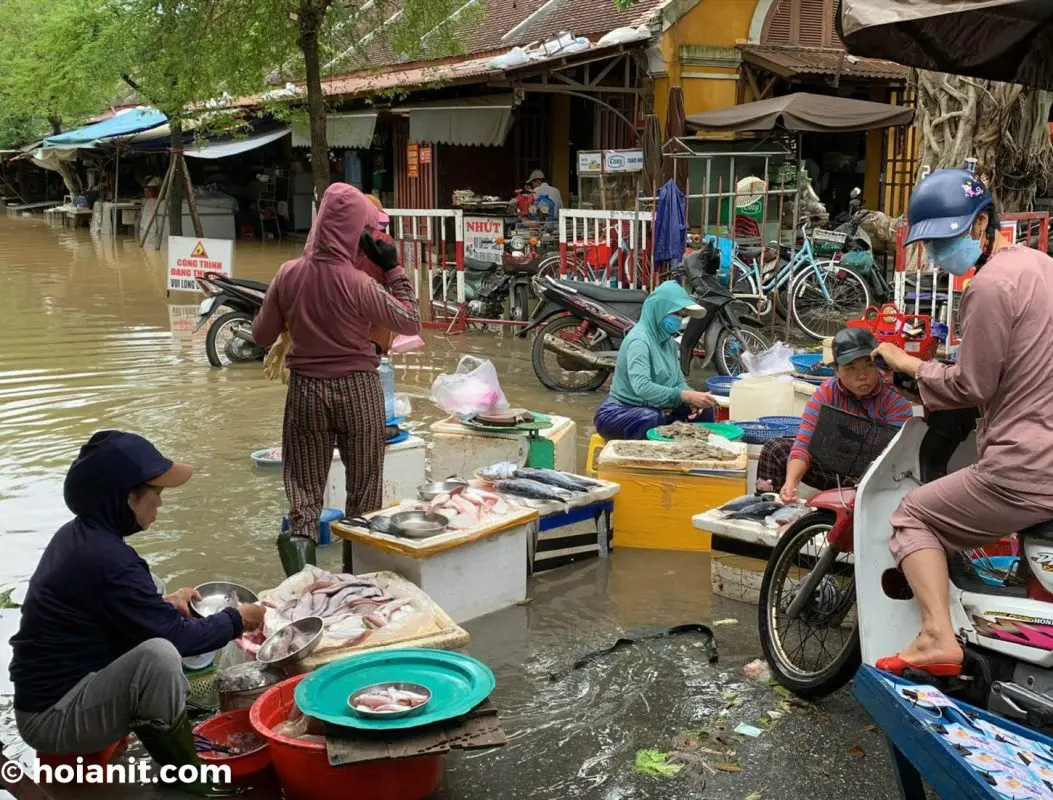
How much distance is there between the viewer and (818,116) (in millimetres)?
13914

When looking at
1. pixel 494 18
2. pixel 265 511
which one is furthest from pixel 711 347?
pixel 494 18

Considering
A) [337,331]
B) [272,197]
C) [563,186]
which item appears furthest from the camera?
[272,197]

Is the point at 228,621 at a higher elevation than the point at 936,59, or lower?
lower

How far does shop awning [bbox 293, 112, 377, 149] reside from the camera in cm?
2262

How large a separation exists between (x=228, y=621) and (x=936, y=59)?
13.8 ft

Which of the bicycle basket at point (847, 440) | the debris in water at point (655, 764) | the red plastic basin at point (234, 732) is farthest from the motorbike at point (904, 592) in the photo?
the red plastic basin at point (234, 732)

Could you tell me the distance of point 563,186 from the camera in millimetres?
20422

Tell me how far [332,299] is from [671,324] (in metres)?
2.63

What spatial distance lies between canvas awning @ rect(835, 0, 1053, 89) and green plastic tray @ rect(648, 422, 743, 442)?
93.3 inches

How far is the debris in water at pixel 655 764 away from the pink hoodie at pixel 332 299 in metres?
2.23

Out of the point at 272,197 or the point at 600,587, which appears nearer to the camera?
the point at 600,587

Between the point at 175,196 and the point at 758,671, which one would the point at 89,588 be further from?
the point at 175,196

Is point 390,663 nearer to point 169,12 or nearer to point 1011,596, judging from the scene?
point 1011,596

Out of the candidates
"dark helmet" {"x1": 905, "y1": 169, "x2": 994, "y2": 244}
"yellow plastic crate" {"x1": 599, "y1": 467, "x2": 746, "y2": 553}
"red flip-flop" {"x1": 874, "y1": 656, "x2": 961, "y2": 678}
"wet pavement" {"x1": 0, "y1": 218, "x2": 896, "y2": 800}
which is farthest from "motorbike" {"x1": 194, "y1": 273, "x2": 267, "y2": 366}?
"red flip-flop" {"x1": 874, "y1": 656, "x2": 961, "y2": 678}
